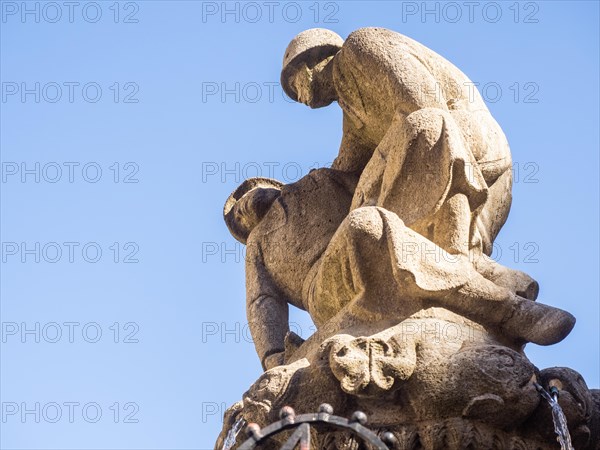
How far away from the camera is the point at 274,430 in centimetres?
455

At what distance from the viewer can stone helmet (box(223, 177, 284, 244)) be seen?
897cm

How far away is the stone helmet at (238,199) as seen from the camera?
8973 mm

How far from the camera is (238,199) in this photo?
30.1 feet

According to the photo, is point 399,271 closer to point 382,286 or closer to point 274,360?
point 382,286

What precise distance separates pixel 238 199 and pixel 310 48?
1199mm

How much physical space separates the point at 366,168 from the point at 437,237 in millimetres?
848

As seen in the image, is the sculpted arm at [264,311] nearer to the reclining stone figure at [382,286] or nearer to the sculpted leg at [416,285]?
the reclining stone figure at [382,286]

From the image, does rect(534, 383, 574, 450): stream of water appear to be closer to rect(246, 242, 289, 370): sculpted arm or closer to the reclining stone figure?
the reclining stone figure

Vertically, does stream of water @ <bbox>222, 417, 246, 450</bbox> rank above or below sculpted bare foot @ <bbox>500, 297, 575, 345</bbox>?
below

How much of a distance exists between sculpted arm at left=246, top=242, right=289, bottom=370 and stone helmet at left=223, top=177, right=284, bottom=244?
240 millimetres

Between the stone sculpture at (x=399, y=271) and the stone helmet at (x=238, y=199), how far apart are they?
0.01 m

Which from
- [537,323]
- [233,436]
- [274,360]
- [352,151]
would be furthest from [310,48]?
[233,436]

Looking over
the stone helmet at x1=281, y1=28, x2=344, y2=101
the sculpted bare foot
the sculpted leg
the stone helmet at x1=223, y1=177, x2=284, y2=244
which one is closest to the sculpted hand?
the sculpted leg

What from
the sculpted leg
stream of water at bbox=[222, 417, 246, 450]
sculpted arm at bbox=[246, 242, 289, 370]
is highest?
the sculpted leg
